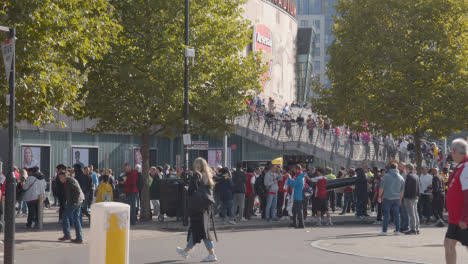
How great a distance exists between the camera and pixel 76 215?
51.5 ft

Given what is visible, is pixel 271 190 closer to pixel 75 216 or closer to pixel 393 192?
pixel 393 192

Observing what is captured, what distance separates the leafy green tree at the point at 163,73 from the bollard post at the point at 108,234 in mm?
12168

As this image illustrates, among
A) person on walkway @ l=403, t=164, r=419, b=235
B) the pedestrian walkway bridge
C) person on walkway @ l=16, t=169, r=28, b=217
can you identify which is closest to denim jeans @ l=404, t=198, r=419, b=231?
person on walkway @ l=403, t=164, r=419, b=235

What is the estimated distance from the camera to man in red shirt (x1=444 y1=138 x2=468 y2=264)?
8578 mm

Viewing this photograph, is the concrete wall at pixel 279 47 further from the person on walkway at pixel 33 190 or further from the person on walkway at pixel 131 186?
the person on walkway at pixel 33 190

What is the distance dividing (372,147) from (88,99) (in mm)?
19701

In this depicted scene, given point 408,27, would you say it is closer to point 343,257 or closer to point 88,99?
point 88,99

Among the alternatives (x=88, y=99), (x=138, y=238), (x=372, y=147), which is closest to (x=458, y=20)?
(x=372, y=147)

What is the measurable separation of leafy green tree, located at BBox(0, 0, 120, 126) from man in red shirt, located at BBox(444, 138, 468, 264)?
846cm

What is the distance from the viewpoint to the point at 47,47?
48.3 feet

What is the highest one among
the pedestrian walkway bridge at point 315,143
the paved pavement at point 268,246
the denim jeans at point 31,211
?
the pedestrian walkway bridge at point 315,143

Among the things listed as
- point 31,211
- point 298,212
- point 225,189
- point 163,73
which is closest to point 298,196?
point 298,212

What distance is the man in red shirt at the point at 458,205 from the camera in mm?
8578

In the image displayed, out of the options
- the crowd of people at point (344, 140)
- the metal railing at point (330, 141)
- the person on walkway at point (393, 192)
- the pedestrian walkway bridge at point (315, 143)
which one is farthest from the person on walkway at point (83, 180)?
the metal railing at point (330, 141)
